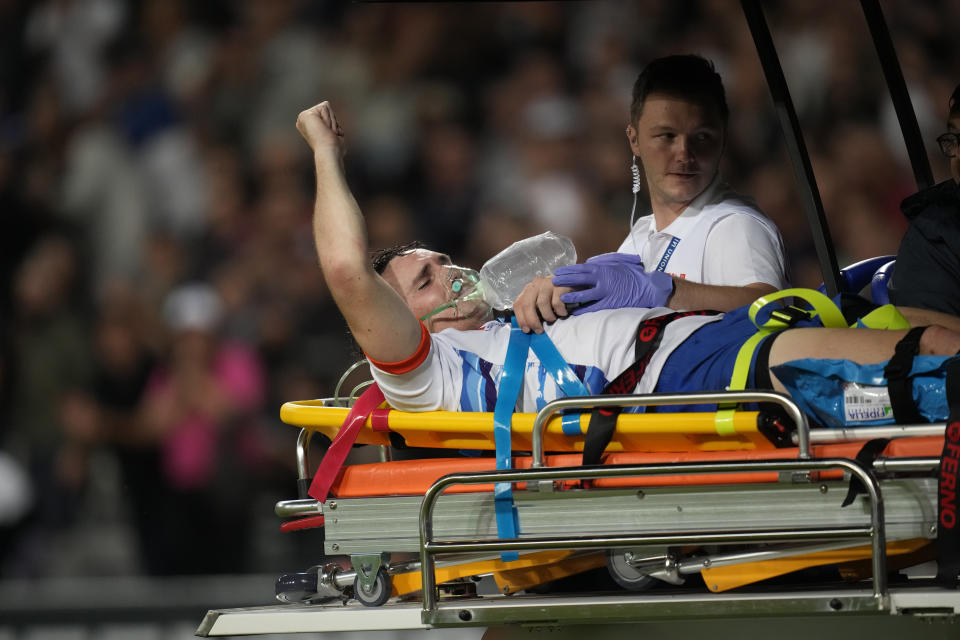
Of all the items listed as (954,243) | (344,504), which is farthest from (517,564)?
(954,243)

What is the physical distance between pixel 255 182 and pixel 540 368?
12.8 feet

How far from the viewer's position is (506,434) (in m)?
2.53

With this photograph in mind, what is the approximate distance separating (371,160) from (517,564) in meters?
3.87

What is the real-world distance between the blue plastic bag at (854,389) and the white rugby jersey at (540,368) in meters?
0.35

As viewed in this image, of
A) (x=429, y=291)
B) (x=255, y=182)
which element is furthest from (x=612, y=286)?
(x=255, y=182)

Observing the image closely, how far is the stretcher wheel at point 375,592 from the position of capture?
262cm

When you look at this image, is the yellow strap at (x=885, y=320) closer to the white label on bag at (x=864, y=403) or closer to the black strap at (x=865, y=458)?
the white label on bag at (x=864, y=403)

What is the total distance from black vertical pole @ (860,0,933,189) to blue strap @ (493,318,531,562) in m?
1.46

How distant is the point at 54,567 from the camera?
5.63 meters

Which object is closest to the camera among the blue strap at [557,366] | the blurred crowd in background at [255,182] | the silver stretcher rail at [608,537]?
the silver stretcher rail at [608,537]

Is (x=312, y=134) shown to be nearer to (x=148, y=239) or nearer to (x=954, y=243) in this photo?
(x=954, y=243)

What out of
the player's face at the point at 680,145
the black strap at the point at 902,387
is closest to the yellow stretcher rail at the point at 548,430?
the black strap at the point at 902,387

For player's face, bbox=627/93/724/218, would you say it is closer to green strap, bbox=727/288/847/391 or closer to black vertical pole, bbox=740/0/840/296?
black vertical pole, bbox=740/0/840/296

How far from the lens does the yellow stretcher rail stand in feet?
7.97
